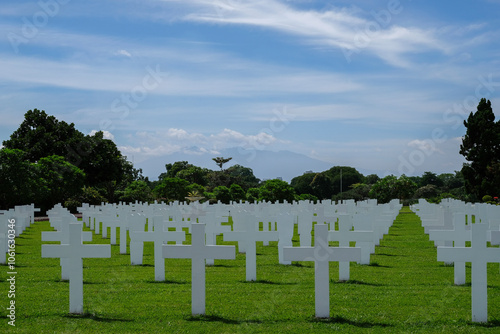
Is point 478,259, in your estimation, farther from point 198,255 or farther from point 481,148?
point 481,148

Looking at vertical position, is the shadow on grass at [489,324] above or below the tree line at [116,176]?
below

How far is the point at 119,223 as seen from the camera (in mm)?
16828

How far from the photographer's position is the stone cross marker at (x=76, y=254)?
24.8ft

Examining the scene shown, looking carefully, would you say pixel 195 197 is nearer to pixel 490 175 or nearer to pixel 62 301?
pixel 490 175

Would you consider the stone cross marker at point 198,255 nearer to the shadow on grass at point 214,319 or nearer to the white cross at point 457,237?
the shadow on grass at point 214,319

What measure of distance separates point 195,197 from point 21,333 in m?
36.5

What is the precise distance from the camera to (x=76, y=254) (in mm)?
7691

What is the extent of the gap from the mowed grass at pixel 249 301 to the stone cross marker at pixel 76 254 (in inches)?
7.8

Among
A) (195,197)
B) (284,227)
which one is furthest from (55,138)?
(284,227)

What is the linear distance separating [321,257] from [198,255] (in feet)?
4.91

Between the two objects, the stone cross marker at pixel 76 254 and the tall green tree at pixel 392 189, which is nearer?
the stone cross marker at pixel 76 254

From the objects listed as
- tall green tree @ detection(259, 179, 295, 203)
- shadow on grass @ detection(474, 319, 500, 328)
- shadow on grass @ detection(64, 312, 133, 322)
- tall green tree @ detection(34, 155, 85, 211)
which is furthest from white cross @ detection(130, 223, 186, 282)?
tall green tree @ detection(259, 179, 295, 203)

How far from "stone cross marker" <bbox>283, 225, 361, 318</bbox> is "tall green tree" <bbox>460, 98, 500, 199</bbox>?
4172cm

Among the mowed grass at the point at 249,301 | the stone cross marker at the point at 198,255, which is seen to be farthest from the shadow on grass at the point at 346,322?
the stone cross marker at the point at 198,255
